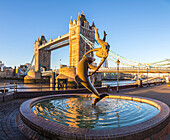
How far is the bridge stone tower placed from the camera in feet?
158

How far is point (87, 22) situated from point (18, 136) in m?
54.8

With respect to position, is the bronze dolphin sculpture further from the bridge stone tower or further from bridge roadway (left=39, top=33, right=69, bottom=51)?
bridge roadway (left=39, top=33, right=69, bottom=51)

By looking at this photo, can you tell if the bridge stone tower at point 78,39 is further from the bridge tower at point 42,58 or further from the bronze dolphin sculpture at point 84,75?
the bronze dolphin sculpture at point 84,75

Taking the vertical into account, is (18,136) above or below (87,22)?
below

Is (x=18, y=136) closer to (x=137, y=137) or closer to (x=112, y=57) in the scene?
(x=137, y=137)

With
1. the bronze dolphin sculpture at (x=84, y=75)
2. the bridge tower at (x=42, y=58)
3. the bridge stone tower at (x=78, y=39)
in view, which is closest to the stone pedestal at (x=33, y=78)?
the bridge stone tower at (x=78, y=39)

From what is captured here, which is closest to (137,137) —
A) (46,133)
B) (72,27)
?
(46,133)

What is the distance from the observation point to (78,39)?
160ft

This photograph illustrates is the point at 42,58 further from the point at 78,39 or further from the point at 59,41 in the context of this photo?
the point at 78,39

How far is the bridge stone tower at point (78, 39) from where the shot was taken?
1896 inches

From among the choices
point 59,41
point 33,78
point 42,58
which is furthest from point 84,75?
point 42,58

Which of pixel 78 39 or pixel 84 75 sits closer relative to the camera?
pixel 84 75

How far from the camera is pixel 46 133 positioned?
232cm

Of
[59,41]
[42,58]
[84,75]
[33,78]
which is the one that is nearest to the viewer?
[84,75]
